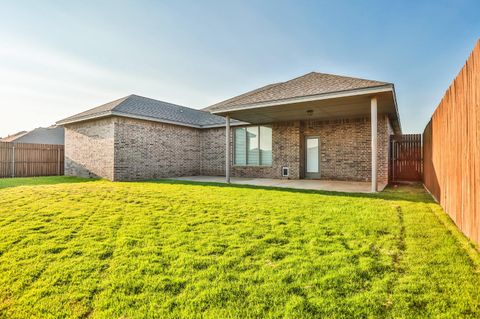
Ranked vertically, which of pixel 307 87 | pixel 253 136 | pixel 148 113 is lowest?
pixel 253 136

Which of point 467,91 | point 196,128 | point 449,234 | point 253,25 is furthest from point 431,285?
point 196,128

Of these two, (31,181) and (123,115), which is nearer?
(31,181)

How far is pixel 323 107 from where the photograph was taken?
919cm

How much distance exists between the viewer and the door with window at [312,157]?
39.1ft

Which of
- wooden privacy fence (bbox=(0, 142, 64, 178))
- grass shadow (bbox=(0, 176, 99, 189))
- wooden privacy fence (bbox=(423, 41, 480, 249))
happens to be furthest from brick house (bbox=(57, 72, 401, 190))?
wooden privacy fence (bbox=(423, 41, 480, 249))

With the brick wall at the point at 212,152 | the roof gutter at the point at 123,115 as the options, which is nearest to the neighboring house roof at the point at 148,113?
the roof gutter at the point at 123,115

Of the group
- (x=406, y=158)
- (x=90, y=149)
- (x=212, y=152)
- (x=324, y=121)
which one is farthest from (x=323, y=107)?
(x=90, y=149)

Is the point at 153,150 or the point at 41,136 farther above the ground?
the point at 41,136

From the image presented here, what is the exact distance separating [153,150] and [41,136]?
21.0 meters

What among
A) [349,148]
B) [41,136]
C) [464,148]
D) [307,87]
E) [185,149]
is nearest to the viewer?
[464,148]

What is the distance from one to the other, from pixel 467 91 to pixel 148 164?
→ 471 inches

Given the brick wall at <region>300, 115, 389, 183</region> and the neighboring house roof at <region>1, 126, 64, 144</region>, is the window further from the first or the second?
the neighboring house roof at <region>1, 126, 64, 144</region>

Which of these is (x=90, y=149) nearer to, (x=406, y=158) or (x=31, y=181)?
(x=31, y=181)

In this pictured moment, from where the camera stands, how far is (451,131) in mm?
4375
